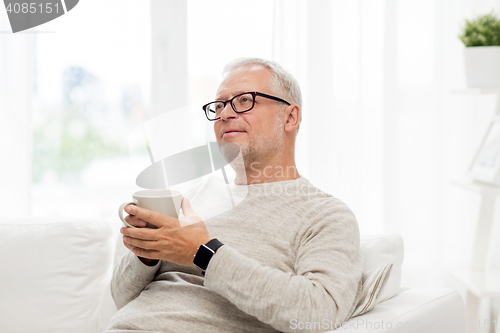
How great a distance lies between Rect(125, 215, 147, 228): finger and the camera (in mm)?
899

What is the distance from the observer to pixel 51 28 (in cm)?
221

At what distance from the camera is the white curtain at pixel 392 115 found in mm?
2119

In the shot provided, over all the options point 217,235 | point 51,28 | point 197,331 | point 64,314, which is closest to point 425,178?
point 217,235

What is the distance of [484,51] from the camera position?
174cm

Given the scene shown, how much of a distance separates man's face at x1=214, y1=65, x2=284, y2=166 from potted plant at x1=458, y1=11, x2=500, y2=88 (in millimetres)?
1027

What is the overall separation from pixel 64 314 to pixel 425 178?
1780mm

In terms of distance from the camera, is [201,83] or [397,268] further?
[201,83]

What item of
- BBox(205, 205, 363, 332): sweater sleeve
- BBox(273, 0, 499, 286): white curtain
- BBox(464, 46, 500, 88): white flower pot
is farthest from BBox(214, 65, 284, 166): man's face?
BBox(464, 46, 500, 88): white flower pot

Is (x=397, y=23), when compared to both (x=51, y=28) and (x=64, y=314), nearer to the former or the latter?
(x=51, y=28)

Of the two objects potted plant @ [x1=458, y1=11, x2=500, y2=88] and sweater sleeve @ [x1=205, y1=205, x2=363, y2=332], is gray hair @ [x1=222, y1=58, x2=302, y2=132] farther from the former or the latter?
potted plant @ [x1=458, y1=11, x2=500, y2=88]

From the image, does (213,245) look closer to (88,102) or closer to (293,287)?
(293,287)

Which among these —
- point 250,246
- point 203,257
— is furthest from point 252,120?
point 203,257

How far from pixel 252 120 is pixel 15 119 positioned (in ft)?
4.96

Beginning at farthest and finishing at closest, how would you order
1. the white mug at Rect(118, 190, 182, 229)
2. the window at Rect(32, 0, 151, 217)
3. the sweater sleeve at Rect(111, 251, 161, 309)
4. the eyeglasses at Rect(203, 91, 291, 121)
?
the window at Rect(32, 0, 151, 217) → the eyeglasses at Rect(203, 91, 291, 121) → the sweater sleeve at Rect(111, 251, 161, 309) → the white mug at Rect(118, 190, 182, 229)
